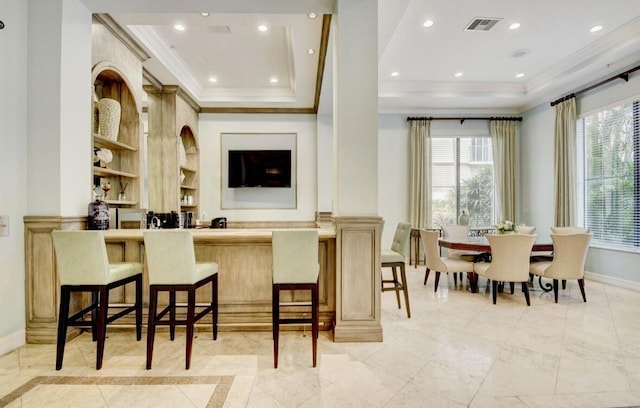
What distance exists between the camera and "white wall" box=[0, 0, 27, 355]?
2578mm

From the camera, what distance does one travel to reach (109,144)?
12.0 feet

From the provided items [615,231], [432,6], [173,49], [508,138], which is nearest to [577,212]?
[615,231]

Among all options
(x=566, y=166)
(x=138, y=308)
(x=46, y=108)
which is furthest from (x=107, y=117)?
(x=566, y=166)

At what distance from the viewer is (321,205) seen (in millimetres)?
6219

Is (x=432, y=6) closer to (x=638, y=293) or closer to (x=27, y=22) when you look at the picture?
(x=27, y=22)

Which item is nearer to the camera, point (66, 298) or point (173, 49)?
point (66, 298)

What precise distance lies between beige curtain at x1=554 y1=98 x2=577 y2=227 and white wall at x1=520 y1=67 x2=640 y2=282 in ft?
0.65

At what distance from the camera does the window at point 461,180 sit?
6.79 m

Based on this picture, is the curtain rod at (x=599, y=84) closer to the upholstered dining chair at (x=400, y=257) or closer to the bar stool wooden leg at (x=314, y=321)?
the upholstered dining chair at (x=400, y=257)

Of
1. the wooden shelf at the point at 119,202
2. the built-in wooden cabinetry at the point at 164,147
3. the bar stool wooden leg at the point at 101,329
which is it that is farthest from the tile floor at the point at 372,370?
the built-in wooden cabinetry at the point at 164,147

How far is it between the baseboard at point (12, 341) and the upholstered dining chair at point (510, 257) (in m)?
4.81

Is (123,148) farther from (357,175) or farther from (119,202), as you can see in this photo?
(357,175)

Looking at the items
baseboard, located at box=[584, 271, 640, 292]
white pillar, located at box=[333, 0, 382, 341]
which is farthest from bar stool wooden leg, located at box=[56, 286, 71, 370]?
baseboard, located at box=[584, 271, 640, 292]

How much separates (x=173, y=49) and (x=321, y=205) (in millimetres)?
3534
